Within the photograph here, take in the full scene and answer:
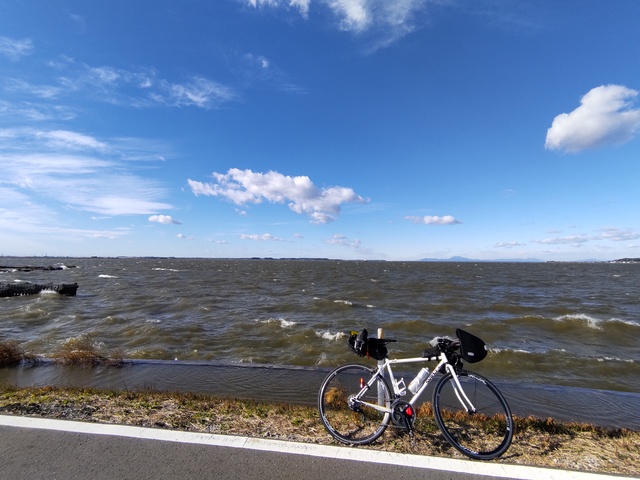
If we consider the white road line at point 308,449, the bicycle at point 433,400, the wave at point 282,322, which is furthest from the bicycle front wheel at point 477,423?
the wave at point 282,322

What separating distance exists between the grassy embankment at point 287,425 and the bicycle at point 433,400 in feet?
0.66

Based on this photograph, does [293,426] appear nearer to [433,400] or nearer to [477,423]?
[433,400]

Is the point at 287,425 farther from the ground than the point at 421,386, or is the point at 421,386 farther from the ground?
the point at 421,386

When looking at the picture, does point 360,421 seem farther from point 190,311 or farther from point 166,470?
point 190,311

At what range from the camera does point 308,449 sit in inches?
161

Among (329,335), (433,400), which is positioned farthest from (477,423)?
(329,335)

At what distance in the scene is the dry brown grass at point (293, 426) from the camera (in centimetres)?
409

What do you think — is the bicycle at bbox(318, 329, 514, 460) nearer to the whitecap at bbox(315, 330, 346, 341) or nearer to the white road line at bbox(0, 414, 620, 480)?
the white road line at bbox(0, 414, 620, 480)

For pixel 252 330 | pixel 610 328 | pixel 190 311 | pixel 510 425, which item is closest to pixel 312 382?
pixel 510 425

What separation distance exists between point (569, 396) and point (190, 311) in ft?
68.1

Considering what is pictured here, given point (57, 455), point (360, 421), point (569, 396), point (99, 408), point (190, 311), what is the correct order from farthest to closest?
point (190, 311)
point (569, 396)
point (99, 408)
point (360, 421)
point (57, 455)

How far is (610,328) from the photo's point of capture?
61.0 ft

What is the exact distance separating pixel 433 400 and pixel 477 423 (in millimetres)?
1382

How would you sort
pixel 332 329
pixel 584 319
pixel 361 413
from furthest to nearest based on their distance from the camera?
pixel 584 319 < pixel 332 329 < pixel 361 413
